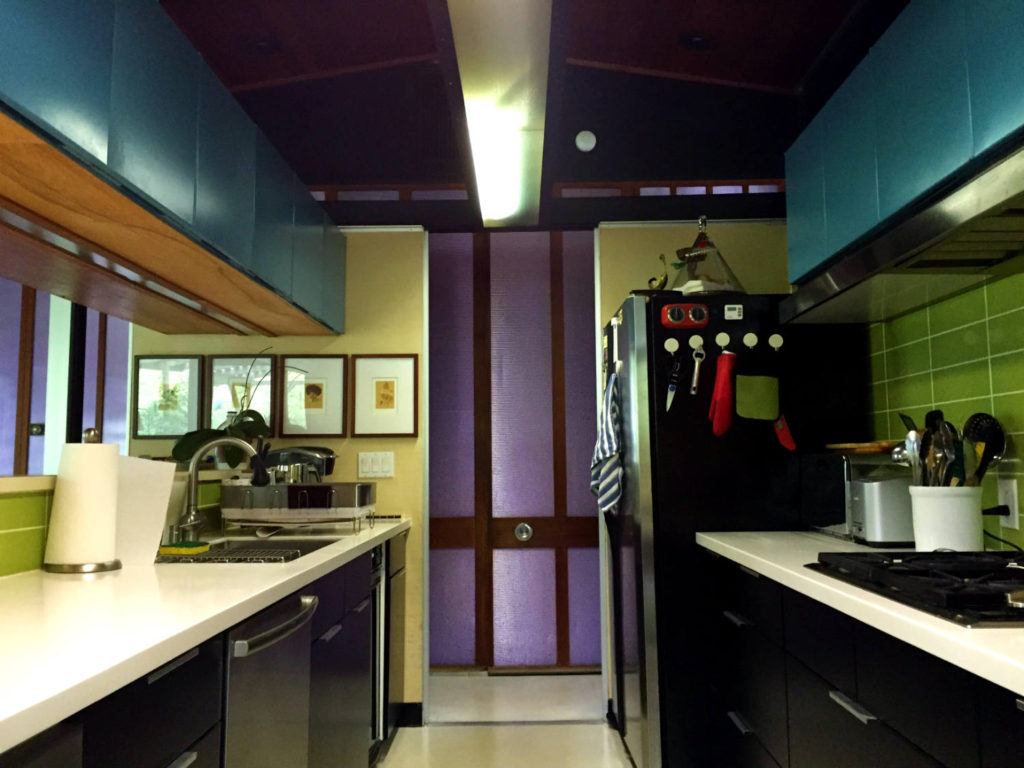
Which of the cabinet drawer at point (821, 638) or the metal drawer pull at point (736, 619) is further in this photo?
the metal drawer pull at point (736, 619)

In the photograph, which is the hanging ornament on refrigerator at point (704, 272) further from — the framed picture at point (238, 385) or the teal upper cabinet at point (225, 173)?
the framed picture at point (238, 385)

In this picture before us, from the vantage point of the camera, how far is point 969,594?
1166mm

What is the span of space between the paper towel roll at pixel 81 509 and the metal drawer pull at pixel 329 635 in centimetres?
55

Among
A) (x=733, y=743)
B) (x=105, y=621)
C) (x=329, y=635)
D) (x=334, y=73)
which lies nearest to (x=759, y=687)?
(x=733, y=743)

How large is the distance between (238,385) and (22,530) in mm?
1807

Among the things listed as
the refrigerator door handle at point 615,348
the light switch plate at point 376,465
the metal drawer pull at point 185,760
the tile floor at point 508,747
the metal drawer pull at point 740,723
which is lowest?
the tile floor at point 508,747

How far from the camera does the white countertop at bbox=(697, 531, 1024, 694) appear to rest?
0.95m

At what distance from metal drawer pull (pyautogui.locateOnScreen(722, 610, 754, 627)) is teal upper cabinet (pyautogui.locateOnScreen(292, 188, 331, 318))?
1.77 metres

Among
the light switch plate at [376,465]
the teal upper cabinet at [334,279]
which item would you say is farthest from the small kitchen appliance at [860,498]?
the teal upper cabinet at [334,279]

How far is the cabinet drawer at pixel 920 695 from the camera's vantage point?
103 cm

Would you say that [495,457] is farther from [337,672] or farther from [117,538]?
[117,538]

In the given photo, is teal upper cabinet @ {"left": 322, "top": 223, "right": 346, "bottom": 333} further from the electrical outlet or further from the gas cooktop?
the electrical outlet

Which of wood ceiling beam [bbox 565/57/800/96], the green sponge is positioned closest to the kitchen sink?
the green sponge

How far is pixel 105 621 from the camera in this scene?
3.82ft
